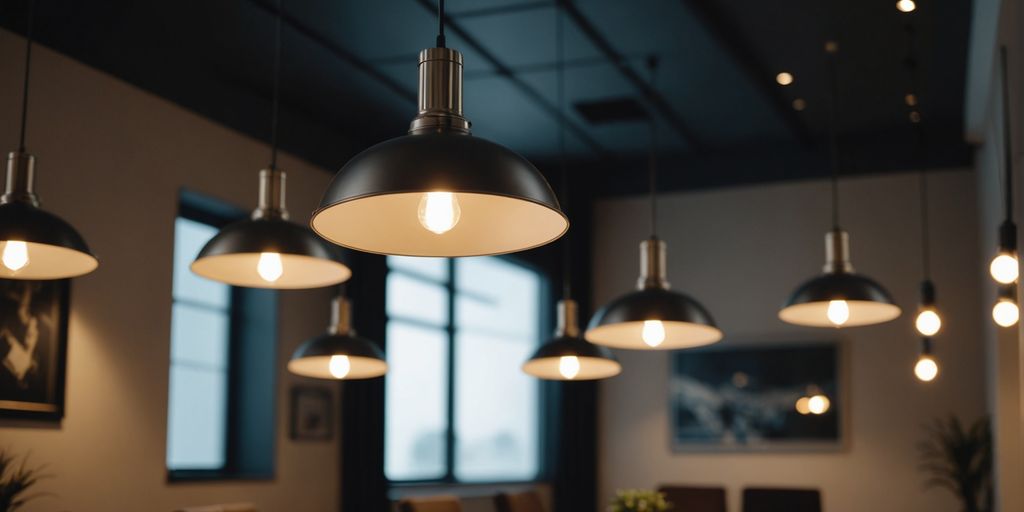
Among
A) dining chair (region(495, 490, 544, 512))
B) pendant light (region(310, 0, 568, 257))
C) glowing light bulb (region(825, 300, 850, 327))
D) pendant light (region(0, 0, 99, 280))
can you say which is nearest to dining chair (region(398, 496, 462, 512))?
dining chair (region(495, 490, 544, 512))

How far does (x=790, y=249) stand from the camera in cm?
809

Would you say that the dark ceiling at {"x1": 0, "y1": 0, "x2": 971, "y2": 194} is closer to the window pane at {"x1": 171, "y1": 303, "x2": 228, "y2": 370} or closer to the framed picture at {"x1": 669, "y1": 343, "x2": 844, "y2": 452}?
the window pane at {"x1": 171, "y1": 303, "x2": 228, "y2": 370}

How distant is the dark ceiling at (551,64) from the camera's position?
17.3 feet

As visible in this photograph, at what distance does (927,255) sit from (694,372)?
71.1 inches

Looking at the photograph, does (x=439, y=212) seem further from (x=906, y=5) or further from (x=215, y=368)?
(x=215, y=368)

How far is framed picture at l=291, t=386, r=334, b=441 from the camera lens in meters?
6.42

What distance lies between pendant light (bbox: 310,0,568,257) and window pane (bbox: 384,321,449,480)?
16.5 ft

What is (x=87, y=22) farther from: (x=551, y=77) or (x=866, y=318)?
(x=866, y=318)

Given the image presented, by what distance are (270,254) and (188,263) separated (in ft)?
10.1

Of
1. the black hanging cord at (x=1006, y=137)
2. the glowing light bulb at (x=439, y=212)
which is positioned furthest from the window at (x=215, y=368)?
the glowing light bulb at (x=439, y=212)

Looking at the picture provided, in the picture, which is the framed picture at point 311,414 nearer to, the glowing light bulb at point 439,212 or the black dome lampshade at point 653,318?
the black dome lampshade at point 653,318

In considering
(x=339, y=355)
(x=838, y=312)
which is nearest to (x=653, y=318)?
(x=838, y=312)

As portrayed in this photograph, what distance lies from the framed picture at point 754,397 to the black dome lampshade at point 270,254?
5.08 metres

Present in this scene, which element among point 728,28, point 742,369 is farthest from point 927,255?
point 728,28
